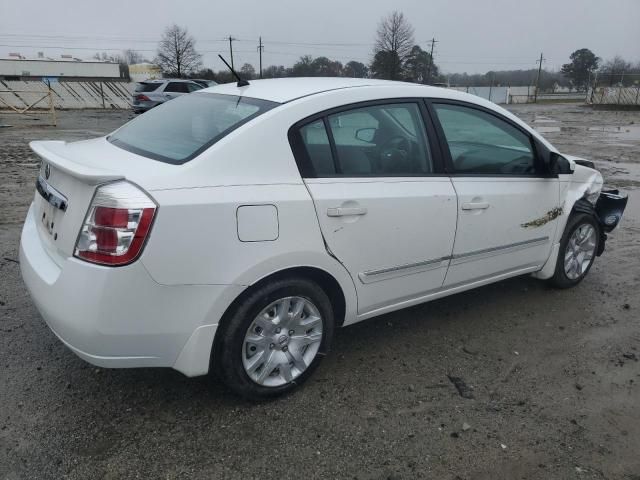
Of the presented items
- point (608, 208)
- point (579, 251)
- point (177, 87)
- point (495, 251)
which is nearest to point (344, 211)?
point (495, 251)

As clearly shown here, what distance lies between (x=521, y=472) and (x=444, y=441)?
359mm

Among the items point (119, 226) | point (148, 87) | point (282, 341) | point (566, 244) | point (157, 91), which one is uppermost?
point (148, 87)

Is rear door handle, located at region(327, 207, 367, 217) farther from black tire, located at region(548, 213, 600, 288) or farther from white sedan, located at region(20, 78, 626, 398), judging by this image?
black tire, located at region(548, 213, 600, 288)

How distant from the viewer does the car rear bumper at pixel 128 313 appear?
222cm

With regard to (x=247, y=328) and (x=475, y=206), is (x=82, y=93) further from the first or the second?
(x=247, y=328)

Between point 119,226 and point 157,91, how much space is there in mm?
20292

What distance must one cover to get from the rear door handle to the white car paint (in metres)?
0.02

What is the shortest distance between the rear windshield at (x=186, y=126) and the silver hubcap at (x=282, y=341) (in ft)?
2.92

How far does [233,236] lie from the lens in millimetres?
2389

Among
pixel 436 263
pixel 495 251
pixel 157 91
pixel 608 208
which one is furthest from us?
pixel 157 91

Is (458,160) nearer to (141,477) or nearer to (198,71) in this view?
(141,477)

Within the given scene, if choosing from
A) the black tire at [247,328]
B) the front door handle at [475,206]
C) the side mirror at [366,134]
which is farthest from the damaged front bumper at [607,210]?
the black tire at [247,328]

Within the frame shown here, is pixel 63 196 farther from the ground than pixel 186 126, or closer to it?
closer to it

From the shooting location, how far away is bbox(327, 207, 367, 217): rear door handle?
106 inches
